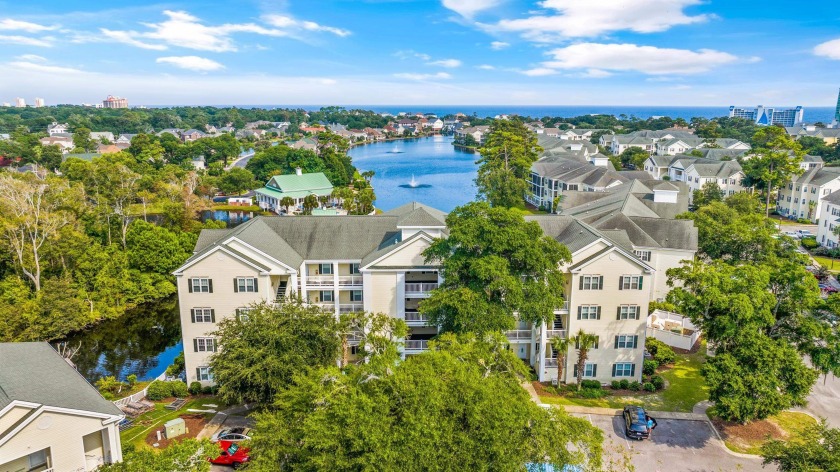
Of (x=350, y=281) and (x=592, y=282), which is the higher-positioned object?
(x=592, y=282)

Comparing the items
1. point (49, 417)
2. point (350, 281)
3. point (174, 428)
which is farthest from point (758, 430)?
point (49, 417)

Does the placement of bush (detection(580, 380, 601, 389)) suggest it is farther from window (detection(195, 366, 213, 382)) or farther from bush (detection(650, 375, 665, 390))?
window (detection(195, 366, 213, 382))

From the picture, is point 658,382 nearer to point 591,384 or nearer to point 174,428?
point 591,384

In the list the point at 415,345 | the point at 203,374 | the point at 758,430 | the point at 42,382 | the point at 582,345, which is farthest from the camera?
the point at 415,345

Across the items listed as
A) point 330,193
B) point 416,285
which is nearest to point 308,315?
point 416,285

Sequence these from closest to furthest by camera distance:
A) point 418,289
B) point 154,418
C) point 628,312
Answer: point 154,418
point 628,312
point 418,289

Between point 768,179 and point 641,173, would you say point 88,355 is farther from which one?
point 768,179

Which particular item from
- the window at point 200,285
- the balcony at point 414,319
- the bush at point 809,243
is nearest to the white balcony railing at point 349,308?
the balcony at point 414,319
